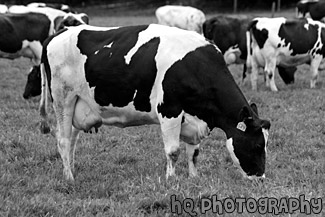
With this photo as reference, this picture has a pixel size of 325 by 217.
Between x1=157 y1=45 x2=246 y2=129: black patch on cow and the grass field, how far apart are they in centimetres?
76

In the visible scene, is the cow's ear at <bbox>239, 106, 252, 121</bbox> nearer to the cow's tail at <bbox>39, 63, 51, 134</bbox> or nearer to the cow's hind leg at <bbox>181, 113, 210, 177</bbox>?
the cow's hind leg at <bbox>181, 113, 210, 177</bbox>

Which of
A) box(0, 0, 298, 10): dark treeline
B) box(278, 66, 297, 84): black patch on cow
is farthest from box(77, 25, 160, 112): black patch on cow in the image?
box(0, 0, 298, 10): dark treeline

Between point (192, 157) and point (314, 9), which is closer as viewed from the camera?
point (192, 157)

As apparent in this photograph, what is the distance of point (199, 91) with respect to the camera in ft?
20.1

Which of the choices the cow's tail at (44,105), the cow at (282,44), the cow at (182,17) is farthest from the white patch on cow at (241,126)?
the cow at (182,17)

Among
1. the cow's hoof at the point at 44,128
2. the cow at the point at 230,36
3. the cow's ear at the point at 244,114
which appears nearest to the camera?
the cow's ear at the point at 244,114

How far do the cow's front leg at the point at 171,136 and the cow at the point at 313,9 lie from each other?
22070 millimetres

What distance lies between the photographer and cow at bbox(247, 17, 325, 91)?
13.9 metres

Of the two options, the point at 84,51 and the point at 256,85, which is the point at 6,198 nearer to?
the point at 84,51

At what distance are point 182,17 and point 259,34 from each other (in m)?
12.1

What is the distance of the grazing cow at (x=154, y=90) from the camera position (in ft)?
20.0

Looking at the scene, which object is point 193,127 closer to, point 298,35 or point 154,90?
point 154,90

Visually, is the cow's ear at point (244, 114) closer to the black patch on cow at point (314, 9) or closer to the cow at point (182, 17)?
the cow at point (182, 17)

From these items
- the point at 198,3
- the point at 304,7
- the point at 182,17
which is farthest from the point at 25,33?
the point at 198,3
